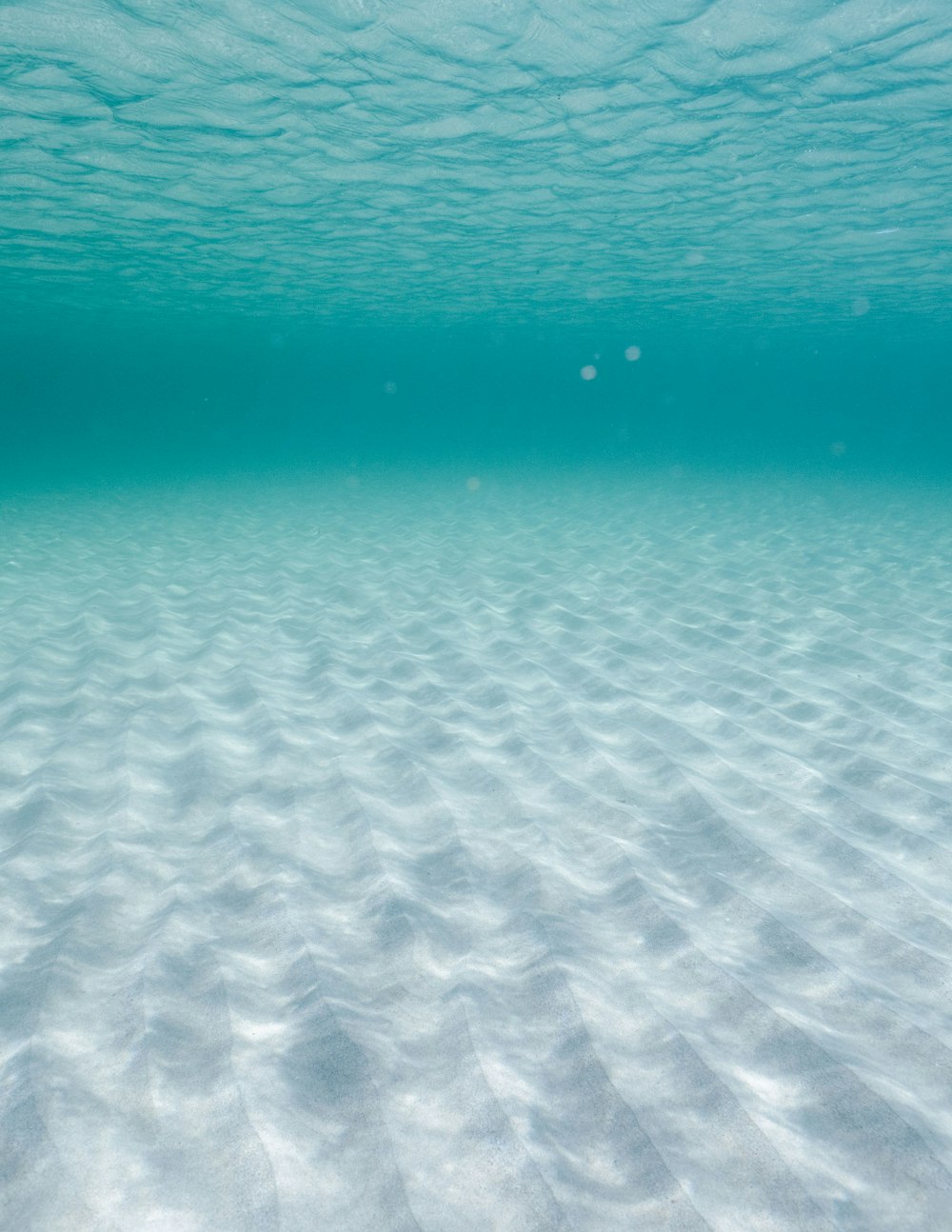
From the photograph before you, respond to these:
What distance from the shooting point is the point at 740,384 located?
103812mm

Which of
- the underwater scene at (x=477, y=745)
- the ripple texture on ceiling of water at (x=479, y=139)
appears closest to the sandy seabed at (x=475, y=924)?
the underwater scene at (x=477, y=745)

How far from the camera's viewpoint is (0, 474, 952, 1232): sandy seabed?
191cm

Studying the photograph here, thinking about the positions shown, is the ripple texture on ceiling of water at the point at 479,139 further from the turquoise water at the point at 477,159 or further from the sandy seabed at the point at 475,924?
the sandy seabed at the point at 475,924

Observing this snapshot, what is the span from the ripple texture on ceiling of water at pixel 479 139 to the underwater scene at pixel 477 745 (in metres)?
0.10

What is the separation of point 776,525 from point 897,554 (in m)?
3.58

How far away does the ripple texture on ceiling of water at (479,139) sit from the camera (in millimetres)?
9328

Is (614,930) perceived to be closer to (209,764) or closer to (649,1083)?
(649,1083)

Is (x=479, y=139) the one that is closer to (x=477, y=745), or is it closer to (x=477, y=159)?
(x=477, y=159)

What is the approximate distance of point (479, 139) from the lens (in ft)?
42.7

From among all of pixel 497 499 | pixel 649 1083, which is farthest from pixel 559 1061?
pixel 497 499

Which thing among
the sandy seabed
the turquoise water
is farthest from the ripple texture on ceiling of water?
the sandy seabed

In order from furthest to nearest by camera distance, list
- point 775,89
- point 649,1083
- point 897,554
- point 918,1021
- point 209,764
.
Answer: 1. point 897,554
2. point 775,89
3. point 209,764
4. point 918,1021
5. point 649,1083

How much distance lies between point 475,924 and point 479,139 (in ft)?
45.3

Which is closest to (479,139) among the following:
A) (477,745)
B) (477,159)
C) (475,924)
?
(477,159)
